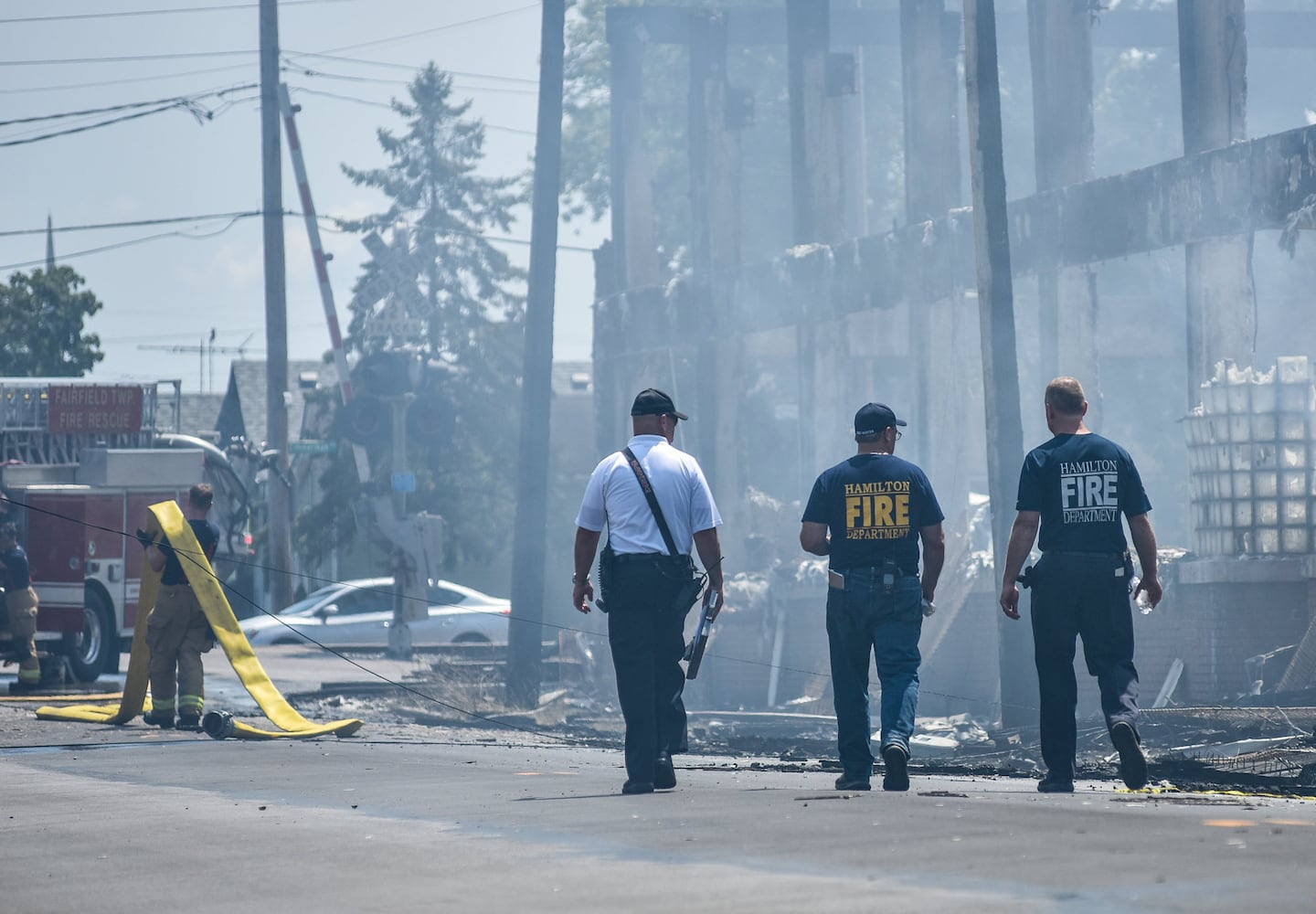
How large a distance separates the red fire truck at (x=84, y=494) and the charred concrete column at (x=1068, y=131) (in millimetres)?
10710

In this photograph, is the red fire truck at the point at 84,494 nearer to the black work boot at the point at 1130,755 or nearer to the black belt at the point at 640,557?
the black belt at the point at 640,557

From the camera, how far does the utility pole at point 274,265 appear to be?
3084cm

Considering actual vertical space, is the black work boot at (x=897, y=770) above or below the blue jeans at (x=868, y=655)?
below

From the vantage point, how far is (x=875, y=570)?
28.3 feet

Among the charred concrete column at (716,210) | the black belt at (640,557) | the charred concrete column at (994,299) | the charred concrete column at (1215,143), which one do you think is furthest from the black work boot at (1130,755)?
the charred concrete column at (716,210)

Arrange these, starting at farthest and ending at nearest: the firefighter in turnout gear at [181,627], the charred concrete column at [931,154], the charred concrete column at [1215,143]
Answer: the charred concrete column at [931,154] < the charred concrete column at [1215,143] < the firefighter in turnout gear at [181,627]

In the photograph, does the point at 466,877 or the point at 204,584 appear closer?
the point at 466,877

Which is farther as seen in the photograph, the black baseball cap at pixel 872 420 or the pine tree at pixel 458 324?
the pine tree at pixel 458 324

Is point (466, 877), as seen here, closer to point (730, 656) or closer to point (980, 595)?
point (980, 595)

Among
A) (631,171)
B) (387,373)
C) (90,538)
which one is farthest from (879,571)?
(631,171)

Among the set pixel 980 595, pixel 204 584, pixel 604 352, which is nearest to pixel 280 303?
pixel 604 352

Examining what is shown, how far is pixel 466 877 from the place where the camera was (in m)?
5.66

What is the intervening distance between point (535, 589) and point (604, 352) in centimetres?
1036

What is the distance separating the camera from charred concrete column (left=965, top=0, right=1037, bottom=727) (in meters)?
15.6
